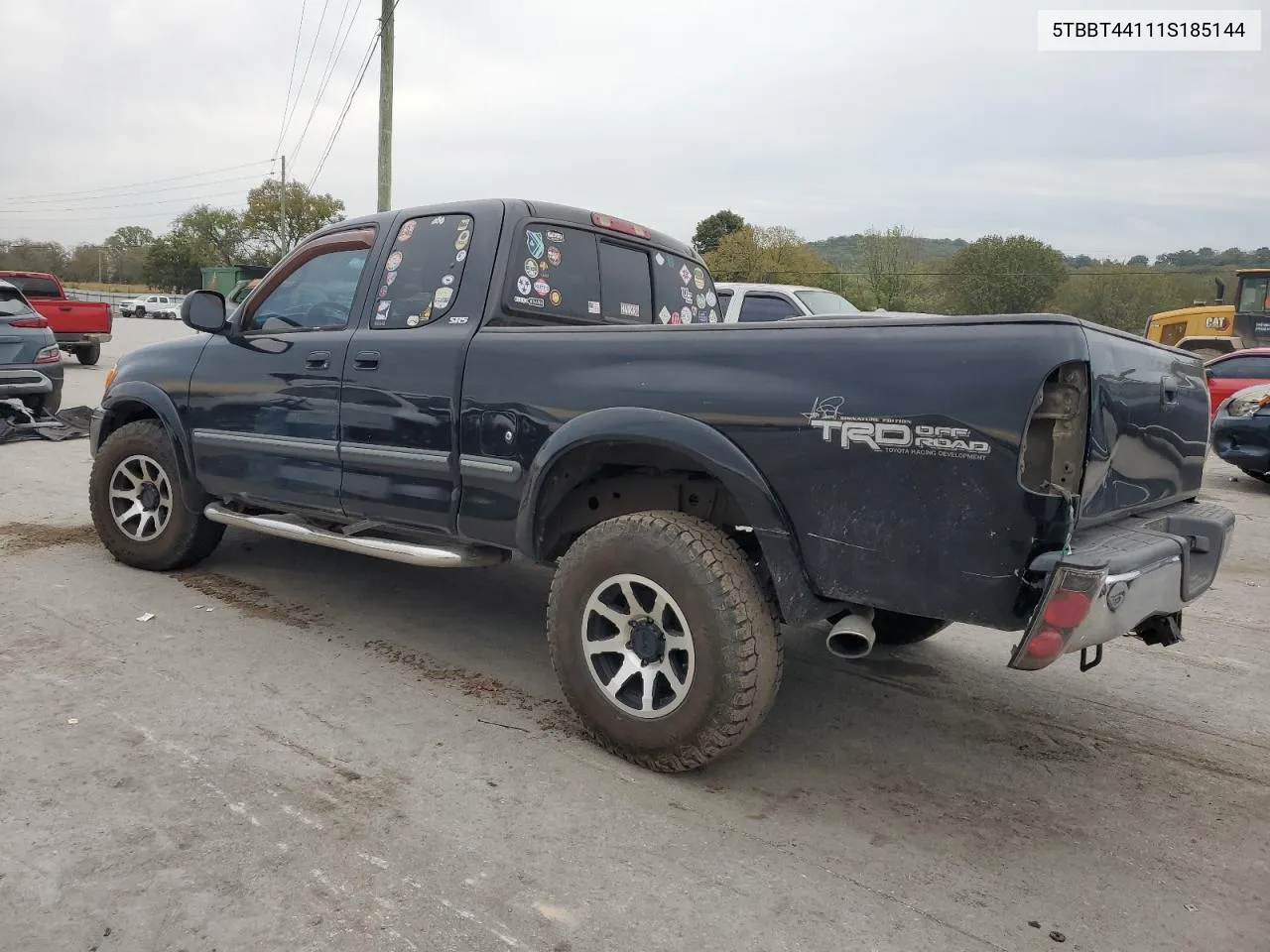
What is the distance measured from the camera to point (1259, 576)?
6.40 m

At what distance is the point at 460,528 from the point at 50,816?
1667 mm

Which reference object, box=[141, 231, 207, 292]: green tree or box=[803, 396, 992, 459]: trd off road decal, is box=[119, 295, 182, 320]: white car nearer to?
box=[141, 231, 207, 292]: green tree

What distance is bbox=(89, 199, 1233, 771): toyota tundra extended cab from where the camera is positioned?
259 centimetres

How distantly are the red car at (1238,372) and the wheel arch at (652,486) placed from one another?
Result: 1148cm

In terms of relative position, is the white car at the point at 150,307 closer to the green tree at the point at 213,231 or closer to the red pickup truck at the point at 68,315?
the green tree at the point at 213,231

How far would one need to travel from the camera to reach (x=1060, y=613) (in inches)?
98.0

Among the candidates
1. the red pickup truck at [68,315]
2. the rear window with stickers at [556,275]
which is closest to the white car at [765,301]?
the rear window with stickers at [556,275]

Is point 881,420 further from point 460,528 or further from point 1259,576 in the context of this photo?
point 1259,576

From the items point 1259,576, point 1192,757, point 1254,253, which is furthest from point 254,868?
point 1254,253

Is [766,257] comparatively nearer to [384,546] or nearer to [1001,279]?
[1001,279]

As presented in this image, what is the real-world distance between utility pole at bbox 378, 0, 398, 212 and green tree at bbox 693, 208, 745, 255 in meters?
44.8

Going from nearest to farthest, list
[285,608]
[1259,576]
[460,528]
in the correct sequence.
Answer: [460,528] → [285,608] → [1259,576]

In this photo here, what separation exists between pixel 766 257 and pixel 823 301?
42.8 m

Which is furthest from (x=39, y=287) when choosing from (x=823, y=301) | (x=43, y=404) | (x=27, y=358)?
(x=823, y=301)
